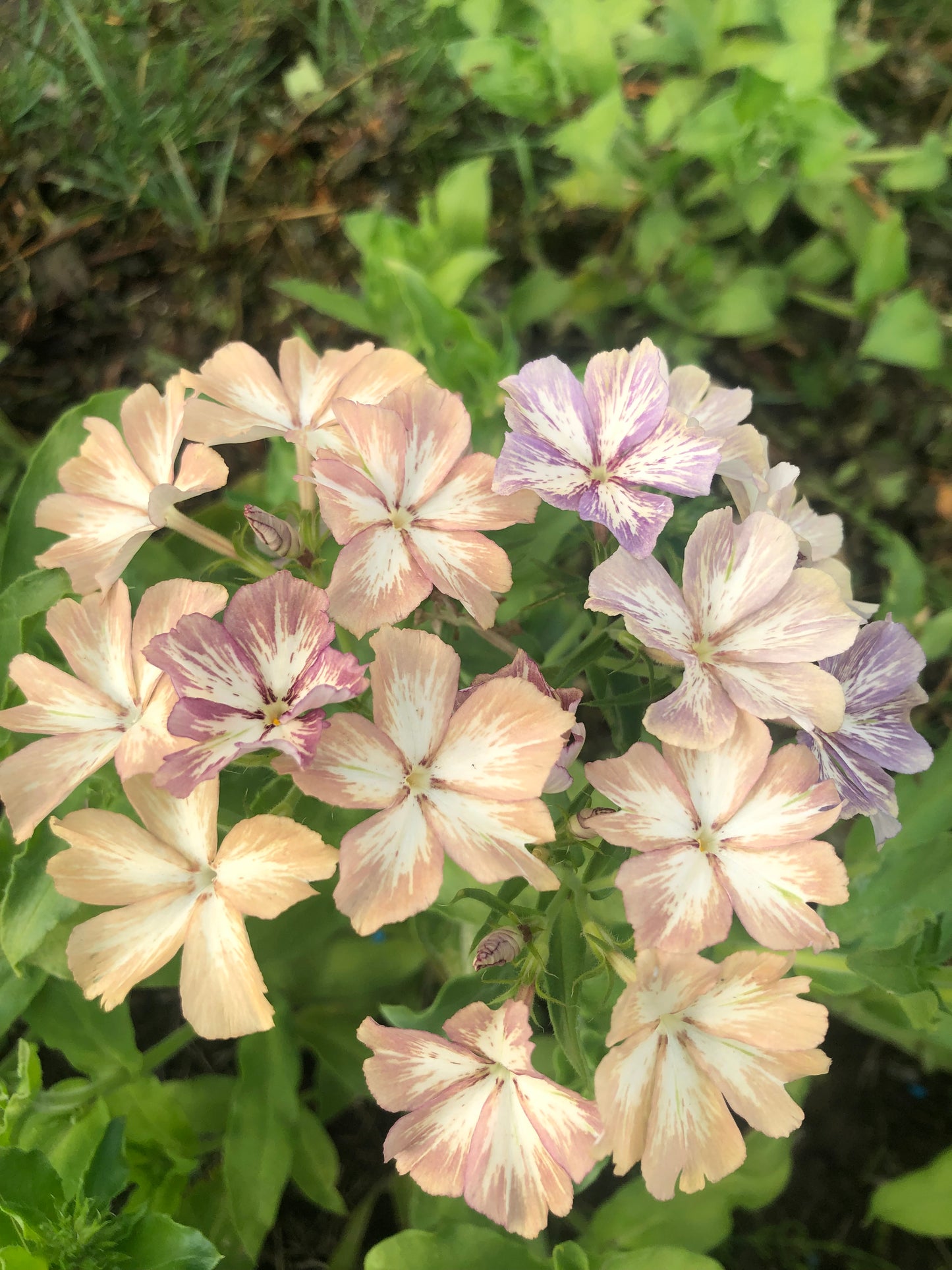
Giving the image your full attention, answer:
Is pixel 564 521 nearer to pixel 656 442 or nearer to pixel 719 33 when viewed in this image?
pixel 656 442

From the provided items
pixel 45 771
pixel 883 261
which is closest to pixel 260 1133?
pixel 45 771

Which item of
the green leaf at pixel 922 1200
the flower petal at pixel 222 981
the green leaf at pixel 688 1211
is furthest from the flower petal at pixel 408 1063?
the green leaf at pixel 922 1200

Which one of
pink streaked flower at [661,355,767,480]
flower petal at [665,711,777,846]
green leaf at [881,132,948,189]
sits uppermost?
pink streaked flower at [661,355,767,480]

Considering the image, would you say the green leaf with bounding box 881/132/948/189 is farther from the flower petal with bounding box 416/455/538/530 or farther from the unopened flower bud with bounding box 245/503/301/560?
the unopened flower bud with bounding box 245/503/301/560

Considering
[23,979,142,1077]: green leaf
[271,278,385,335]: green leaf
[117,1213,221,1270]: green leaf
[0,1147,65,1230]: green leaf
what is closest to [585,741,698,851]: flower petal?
[117,1213,221,1270]: green leaf

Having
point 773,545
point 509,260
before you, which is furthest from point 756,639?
point 509,260
